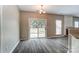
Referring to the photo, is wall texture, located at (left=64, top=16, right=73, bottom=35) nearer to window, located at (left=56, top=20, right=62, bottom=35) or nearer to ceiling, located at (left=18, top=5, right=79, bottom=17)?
window, located at (left=56, top=20, right=62, bottom=35)

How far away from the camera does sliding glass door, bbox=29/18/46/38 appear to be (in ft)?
22.6

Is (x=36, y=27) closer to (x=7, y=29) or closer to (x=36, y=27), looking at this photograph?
(x=36, y=27)

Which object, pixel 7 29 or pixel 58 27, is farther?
pixel 58 27

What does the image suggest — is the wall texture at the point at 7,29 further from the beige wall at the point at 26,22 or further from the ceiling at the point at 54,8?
the beige wall at the point at 26,22

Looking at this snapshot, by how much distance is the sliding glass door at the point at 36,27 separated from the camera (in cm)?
688

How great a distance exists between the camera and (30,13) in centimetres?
692

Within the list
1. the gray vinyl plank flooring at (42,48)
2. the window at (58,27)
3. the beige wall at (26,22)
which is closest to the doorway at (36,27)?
the beige wall at (26,22)

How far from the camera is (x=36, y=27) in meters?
6.85

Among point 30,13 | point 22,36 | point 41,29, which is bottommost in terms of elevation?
point 22,36

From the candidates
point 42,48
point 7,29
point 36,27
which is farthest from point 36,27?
point 7,29

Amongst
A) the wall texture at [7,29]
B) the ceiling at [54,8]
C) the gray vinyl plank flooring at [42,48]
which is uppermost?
the ceiling at [54,8]
